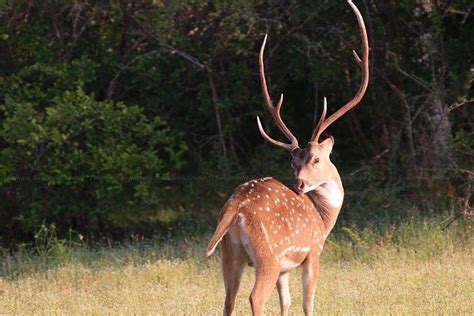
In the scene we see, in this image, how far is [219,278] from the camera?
31.3 ft

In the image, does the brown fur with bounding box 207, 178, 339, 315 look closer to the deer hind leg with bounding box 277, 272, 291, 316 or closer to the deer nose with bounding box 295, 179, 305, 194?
the deer hind leg with bounding box 277, 272, 291, 316

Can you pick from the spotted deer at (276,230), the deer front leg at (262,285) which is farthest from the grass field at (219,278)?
the deer front leg at (262,285)

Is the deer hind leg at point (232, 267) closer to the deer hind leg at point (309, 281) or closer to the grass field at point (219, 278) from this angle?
the deer hind leg at point (309, 281)

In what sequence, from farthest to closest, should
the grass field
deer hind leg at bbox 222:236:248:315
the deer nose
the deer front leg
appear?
the grass field, the deer nose, deer hind leg at bbox 222:236:248:315, the deer front leg

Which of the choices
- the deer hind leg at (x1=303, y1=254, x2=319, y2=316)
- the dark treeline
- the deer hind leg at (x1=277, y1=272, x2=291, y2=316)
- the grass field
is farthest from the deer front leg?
the dark treeline

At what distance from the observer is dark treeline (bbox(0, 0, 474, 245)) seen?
12562 mm

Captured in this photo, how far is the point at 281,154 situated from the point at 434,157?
2387 millimetres

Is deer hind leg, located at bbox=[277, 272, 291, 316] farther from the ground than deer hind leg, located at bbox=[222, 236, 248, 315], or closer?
closer

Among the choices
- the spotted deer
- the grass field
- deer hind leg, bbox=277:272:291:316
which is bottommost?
the grass field

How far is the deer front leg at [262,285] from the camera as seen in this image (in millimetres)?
6754

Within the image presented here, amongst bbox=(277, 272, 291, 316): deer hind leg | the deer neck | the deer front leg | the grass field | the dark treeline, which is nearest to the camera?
the deer front leg

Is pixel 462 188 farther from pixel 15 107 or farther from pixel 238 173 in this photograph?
pixel 15 107

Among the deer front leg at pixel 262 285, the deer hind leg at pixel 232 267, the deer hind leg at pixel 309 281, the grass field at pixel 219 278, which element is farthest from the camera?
the grass field at pixel 219 278

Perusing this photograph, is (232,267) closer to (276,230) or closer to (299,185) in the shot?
(276,230)
